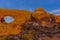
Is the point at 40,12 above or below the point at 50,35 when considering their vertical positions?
above

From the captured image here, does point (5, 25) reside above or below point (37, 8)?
below

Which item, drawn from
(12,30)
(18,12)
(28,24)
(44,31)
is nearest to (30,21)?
(28,24)

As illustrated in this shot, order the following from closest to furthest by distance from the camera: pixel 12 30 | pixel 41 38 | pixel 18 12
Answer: pixel 41 38
pixel 12 30
pixel 18 12

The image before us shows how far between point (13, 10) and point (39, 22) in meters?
12.5

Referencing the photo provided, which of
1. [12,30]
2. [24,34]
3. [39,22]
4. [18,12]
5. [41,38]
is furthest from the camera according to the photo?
[18,12]

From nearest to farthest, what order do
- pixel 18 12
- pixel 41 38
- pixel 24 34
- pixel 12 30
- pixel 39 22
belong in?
1. pixel 41 38
2. pixel 24 34
3. pixel 39 22
4. pixel 12 30
5. pixel 18 12

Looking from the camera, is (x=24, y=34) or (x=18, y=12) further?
(x=18, y=12)

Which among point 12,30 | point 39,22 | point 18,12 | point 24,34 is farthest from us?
point 18,12

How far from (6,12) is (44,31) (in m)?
15.2

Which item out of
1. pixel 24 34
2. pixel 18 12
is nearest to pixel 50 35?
pixel 24 34

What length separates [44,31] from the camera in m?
22.7

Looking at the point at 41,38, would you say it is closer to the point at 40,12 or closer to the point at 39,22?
the point at 39,22

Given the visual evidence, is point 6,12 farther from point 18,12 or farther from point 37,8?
point 37,8

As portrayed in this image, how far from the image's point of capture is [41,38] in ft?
71.9
